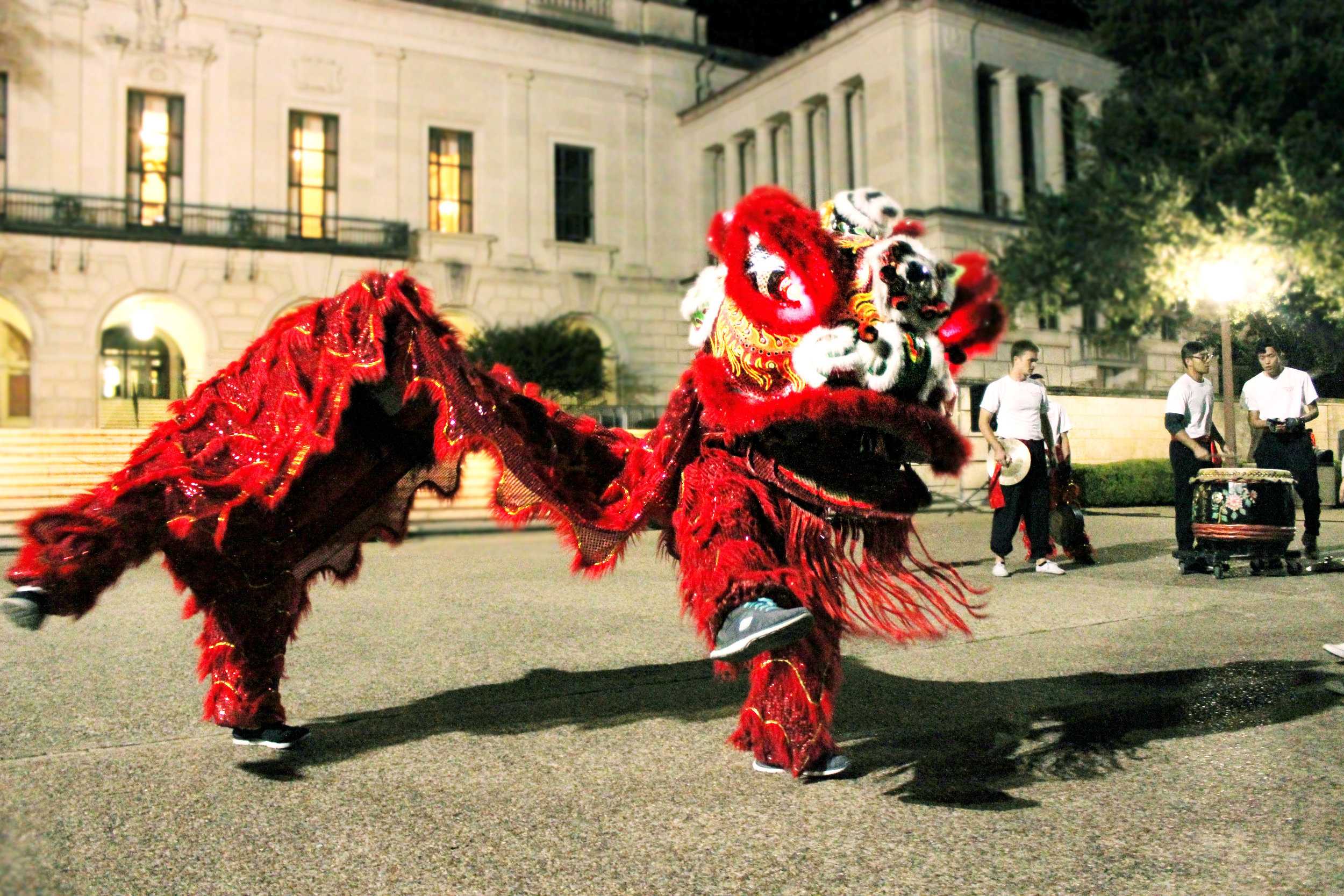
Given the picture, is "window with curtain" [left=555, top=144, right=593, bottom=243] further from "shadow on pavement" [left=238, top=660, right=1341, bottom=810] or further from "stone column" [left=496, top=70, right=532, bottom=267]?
"shadow on pavement" [left=238, top=660, right=1341, bottom=810]

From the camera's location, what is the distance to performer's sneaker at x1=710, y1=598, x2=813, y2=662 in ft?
9.19

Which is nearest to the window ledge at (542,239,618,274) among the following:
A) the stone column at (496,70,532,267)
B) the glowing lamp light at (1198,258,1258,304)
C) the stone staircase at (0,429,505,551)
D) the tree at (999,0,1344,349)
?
the stone column at (496,70,532,267)

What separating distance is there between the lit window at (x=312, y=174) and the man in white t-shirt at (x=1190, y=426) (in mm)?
24118

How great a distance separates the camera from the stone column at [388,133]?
28656 millimetres

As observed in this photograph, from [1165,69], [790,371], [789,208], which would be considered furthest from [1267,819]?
[1165,69]

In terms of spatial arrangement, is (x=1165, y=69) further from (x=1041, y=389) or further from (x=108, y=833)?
(x=108, y=833)

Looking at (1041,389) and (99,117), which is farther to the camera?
(99,117)

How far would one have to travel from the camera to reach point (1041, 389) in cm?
834

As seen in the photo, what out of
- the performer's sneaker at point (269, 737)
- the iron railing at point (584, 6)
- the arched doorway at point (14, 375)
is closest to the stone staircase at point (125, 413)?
the arched doorway at point (14, 375)

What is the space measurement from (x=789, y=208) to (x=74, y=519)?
2280 mm

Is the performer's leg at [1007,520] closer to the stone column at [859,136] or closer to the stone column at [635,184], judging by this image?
the stone column at [859,136]

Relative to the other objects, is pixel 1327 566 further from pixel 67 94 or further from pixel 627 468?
pixel 67 94

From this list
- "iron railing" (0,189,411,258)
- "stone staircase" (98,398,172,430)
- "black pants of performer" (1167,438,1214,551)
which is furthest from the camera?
"iron railing" (0,189,411,258)

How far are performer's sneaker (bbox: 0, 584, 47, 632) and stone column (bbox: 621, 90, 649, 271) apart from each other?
96.3 ft
